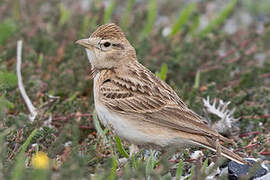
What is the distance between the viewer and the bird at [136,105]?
206 inches

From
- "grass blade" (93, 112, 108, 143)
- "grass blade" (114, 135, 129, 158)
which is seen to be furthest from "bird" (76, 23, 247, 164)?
"grass blade" (93, 112, 108, 143)

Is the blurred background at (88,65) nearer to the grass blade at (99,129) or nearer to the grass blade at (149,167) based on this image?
the grass blade at (99,129)

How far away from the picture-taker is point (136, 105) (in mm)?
5613

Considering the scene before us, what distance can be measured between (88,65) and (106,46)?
158 centimetres

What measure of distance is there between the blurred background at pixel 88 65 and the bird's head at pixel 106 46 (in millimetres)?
648

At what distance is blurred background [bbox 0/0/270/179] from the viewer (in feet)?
18.1

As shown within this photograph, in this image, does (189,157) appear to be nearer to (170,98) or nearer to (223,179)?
(170,98)

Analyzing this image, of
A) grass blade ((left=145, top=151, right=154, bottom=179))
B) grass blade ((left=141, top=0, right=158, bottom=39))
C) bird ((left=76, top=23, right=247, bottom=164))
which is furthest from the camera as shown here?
grass blade ((left=141, top=0, right=158, bottom=39))

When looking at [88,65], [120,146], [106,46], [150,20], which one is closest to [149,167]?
[120,146]

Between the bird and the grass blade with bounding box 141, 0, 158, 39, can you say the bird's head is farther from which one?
the grass blade with bounding box 141, 0, 158, 39

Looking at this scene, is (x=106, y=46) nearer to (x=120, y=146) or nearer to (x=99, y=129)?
(x=99, y=129)

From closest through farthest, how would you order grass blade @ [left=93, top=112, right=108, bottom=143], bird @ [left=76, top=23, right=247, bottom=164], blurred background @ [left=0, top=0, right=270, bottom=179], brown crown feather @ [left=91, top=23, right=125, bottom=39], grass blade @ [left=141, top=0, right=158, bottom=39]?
bird @ [left=76, top=23, right=247, bottom=164], blurred background @ [left=0, top=0, right=270, bottom=179], grass blade @ [left=93, top=112, right=108, bottom=143], brown crown feather @ [left=91, top=23, right=125, bottom=39], grass blade @ [left=141, top=0, right=158, bottom=39]

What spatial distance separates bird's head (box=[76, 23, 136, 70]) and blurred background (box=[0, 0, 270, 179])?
0.65 meters

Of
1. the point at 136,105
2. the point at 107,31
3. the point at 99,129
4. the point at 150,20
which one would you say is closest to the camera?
the point at 136,105
